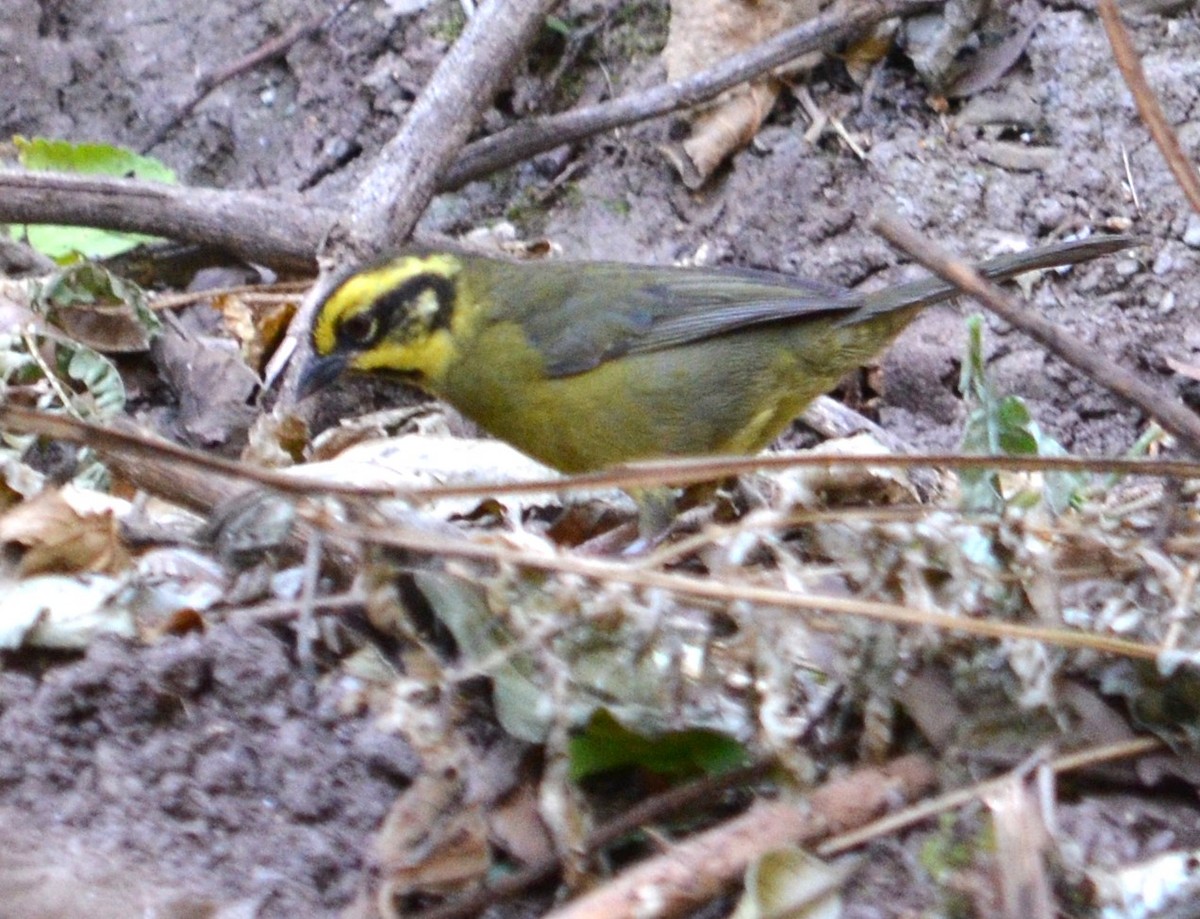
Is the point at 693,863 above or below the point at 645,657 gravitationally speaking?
below

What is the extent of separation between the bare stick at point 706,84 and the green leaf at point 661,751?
11.1ft

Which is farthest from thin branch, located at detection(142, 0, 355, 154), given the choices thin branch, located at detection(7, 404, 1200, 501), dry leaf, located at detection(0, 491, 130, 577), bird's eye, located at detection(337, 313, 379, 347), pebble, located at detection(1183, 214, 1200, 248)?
thin branch, located at detection(7, 404, 1200, 501)

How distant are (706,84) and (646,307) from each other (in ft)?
4.23

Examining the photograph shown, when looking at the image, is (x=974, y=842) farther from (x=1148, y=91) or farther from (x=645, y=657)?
(x=1148, y=91)

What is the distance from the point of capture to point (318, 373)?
4.16 m

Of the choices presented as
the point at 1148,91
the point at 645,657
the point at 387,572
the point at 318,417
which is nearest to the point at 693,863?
the point at 645,657

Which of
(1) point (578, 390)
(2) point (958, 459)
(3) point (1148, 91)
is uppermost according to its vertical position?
(3) point (1148, 91)

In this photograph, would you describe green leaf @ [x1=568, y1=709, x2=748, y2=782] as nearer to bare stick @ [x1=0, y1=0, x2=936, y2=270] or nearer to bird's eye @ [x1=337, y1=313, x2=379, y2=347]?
bird's eye @ [x1=337, y1=313, x2=379, y2=347]

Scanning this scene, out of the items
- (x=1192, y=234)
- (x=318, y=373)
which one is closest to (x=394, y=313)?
(x=318, y=373)

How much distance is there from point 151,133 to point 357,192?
154 cm

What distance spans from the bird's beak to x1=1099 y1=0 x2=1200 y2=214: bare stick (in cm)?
235

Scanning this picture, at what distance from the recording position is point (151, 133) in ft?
20.0

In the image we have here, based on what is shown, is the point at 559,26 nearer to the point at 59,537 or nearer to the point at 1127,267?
the point at 1127,267

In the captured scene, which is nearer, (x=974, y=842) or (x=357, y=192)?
(x=974, y=842)
